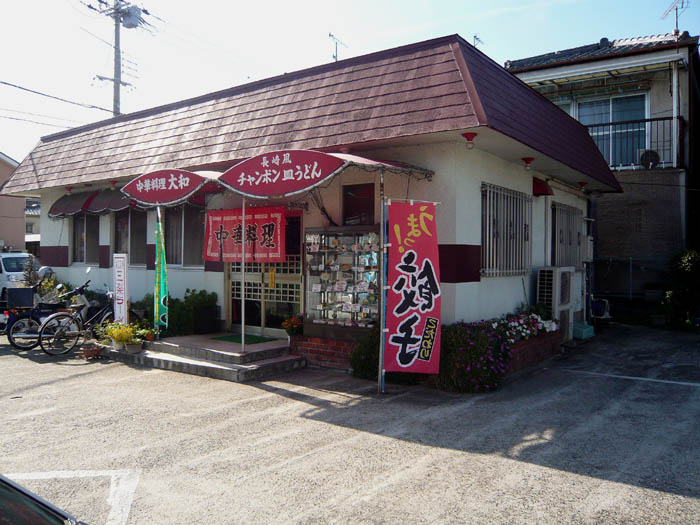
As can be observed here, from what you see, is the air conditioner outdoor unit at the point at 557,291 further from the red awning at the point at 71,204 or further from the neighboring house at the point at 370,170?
the red awning at the point at 71,204

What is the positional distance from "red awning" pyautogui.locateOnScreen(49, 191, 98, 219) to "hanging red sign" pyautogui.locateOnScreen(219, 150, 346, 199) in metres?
6.84

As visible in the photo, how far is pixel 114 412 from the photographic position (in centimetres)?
660

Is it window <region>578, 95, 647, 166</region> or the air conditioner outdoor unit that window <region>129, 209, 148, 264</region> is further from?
window <region>578, 95, 647, 166</region>

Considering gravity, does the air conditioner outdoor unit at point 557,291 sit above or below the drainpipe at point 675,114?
below

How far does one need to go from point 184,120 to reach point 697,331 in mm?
12808

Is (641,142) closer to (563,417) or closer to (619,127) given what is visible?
(619,127)

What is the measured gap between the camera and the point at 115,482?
4.53 m

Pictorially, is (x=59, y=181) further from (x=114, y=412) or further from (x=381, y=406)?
(x=381, y=406)

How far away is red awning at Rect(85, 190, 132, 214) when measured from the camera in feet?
38.9

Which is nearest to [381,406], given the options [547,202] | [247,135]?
[247,135]

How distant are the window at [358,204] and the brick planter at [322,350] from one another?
2005mm

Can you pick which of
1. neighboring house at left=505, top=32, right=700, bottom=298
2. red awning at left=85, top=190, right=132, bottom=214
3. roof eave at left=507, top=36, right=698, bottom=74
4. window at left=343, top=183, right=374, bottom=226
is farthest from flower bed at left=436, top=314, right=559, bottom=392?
roof eave at left=507, top=36, right=698, bottom=74

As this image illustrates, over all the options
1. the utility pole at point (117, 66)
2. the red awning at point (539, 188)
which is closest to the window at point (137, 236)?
the red awning at point (539, 188)

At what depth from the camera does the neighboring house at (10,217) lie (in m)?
26.8
